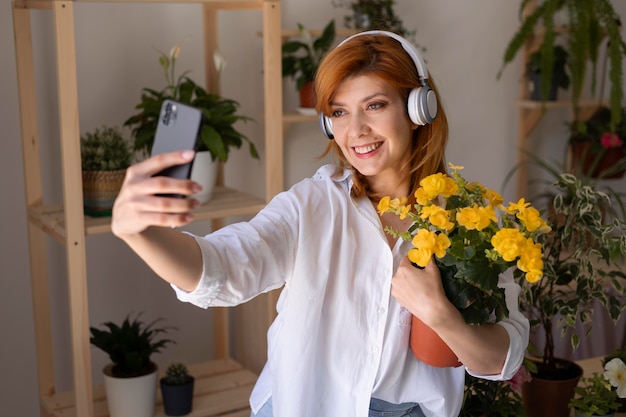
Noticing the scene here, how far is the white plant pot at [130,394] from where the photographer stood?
2.23 m

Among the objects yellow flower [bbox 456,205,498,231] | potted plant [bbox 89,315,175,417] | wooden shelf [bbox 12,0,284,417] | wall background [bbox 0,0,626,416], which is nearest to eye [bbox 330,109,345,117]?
yellow flower [bbox 456,205,498,231]

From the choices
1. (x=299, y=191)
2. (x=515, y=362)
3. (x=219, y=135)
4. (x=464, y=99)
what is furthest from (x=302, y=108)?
(x=515, y=362)

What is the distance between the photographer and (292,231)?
1435 mm

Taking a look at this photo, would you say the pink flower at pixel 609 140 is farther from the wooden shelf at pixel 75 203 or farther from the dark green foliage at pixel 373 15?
the wooden shelf at pixel 75 203

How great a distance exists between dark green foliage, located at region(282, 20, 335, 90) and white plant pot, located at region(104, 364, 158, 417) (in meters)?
1.05

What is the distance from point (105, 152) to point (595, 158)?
2.04 m

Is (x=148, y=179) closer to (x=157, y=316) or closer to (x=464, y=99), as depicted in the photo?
(x=157, y=316)

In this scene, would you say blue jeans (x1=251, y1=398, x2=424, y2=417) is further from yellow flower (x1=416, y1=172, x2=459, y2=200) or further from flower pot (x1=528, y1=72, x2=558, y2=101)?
flower pot (x1=528, y1=72, x2=558, y2=101)

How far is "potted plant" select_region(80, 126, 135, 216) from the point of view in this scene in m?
2.15

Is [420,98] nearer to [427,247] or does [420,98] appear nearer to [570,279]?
[427,247]

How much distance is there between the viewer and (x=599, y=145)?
330 cm

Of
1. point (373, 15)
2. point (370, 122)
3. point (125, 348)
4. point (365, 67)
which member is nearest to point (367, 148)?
point (370, 122)

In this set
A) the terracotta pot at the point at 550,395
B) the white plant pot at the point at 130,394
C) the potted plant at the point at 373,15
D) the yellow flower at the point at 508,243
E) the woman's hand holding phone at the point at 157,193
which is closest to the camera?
the woman's hand holding phone at the point at 157,193

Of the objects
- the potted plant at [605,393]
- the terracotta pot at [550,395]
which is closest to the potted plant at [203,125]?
the terracotta pot at [550,395]
